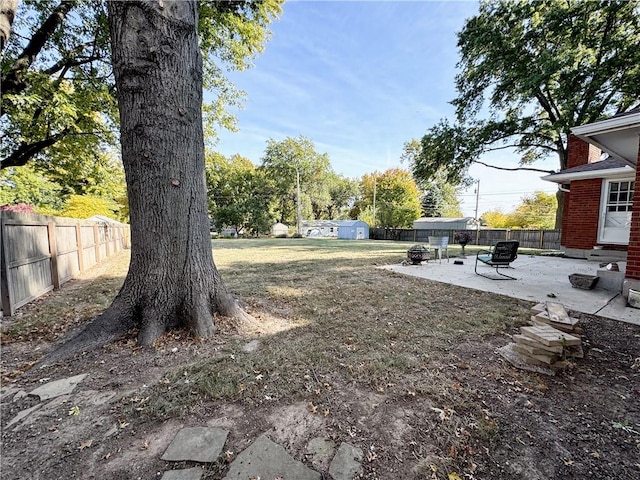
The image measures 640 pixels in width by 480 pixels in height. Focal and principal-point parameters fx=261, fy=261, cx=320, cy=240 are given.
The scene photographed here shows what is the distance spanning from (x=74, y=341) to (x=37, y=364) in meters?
0.31

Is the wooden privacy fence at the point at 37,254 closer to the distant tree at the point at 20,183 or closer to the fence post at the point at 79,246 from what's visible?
the fence post at the point at 79,246

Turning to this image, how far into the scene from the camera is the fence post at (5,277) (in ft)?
12.5

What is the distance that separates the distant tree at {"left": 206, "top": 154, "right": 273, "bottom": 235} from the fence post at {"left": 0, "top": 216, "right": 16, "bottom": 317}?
3180 cm

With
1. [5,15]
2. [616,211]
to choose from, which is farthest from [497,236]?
[5,15]

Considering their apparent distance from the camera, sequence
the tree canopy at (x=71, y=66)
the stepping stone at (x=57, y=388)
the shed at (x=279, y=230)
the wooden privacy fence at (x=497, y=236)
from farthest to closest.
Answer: the shed at (x=279, y=230), the wooden privacy fence at (x=497, y=236), the tree canopy at (x=71, y=66), the stepping stone at (x=57, y=388)

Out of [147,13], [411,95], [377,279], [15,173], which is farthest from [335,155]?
[147,13]

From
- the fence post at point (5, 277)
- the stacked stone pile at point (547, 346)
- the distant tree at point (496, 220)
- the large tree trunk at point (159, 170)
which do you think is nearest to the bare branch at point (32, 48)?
the fence post at point (5, 277)

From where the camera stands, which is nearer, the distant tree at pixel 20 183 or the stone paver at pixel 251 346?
the stone paver at pixel 251 346

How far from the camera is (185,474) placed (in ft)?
4.62

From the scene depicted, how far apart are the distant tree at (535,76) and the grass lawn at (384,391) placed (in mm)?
13405

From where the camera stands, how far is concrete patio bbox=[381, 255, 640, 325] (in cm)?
399

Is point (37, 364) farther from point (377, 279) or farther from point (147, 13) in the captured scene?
point (377, 279)

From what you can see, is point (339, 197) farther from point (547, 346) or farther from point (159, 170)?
point (547, 346)

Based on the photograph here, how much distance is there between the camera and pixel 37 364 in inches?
100
